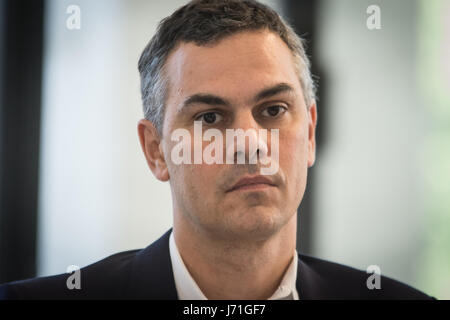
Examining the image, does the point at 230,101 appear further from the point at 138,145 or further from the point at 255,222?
the point at 138,145

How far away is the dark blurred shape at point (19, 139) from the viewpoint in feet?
3.76

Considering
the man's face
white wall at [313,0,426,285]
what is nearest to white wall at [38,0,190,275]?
the man's face

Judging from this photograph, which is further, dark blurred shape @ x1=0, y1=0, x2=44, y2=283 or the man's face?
dark blurred shape @ x1=0, y1=0, x2=44, y2=283

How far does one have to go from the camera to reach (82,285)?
1.01 meters

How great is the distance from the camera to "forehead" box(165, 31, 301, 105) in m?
0.92

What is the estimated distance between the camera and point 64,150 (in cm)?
115

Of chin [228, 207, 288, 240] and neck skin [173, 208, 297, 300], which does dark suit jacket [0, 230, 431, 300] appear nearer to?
neck skin [173, 208, 297, 300]

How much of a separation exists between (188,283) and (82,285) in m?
0.22

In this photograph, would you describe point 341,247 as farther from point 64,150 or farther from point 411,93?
point 64,150

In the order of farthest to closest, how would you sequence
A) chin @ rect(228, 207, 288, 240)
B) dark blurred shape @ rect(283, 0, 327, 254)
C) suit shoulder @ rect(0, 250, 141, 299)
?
dark blurred shape @ rect(283, 0, 327, 254) → suit shoulder @ rect(0, 250, 141, 299) → chin @ rect(228, 207, 288, 240)

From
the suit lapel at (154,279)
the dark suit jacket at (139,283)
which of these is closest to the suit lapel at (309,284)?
the dark suit jacket at (139,283)

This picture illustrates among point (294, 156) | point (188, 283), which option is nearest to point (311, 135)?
point (294, 156)

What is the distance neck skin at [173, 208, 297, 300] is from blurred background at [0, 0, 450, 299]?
0.17 metres

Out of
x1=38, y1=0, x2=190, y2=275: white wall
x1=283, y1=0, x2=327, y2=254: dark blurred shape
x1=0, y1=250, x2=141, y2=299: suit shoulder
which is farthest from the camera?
x1=283, y1=0, x2=327, y2=254: dark blurred shape
